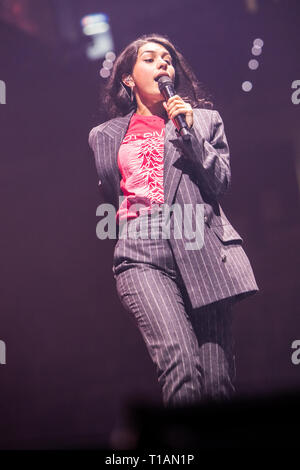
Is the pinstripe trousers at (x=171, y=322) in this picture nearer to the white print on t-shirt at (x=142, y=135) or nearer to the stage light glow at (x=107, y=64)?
the white print on t-shirt at (x=142, y=135)

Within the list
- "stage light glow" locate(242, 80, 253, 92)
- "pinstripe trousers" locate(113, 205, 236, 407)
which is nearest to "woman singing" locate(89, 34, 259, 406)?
"pinstripe trousers" locate(113, 205, 236, 407)

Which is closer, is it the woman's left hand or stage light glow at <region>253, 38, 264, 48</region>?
the woman's left hand

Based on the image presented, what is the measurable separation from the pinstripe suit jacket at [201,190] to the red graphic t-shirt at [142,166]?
3cm

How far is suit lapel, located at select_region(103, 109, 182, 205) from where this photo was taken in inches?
65.3

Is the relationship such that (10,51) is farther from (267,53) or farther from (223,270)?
(223,270)

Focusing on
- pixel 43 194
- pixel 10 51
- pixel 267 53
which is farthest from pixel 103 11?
pixel 43 194

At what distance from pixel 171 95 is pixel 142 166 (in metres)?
0.25

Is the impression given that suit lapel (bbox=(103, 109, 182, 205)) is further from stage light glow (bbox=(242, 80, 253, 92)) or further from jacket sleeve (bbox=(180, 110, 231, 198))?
stage light glow (bbox=(242, 80, 253, 92))

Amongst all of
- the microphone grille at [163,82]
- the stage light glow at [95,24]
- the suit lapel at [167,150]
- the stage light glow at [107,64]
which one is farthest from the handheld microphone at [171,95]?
the stage light glow at [95,24]

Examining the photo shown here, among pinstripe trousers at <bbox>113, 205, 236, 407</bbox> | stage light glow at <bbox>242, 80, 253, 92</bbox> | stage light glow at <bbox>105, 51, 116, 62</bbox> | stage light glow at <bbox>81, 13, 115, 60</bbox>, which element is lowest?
pinstripe trousers at <bbox>113, 205, 236, 407</bbox>

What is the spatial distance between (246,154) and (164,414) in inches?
90.1

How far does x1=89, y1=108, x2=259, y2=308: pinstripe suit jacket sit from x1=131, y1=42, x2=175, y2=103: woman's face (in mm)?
113

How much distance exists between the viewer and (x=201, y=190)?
1.71 metres

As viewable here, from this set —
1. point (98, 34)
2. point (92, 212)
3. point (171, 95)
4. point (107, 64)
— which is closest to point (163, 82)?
point (171, 95)
